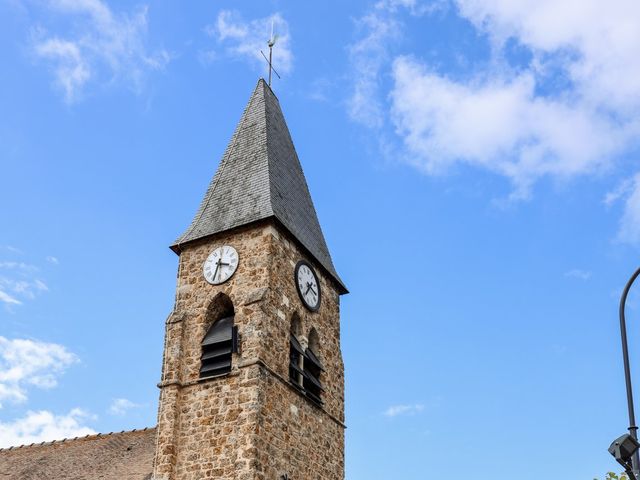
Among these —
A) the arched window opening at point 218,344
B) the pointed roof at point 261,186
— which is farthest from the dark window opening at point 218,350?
the pointed roof at point 261,186

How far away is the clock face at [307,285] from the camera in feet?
75.8

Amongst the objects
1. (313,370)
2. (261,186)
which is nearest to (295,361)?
(313,370)

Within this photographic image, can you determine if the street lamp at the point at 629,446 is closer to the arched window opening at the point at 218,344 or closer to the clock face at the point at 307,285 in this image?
the arched window opening at the point at 218,344

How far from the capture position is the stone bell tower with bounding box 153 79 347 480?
782 inches

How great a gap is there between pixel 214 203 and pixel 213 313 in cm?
379

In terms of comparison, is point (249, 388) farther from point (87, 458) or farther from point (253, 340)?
point (87, 458)

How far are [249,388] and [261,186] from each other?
21.1ft

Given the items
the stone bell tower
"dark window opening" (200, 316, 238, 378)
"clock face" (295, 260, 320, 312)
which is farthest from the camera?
"clock face" (295, 260, 320, 312)

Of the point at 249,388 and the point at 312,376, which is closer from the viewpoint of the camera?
the point at 249,388

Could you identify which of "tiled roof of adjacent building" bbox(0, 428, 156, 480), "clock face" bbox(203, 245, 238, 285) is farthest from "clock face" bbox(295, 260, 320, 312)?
"tiled roof of adjacent building" bbox(0, 428, 156, 480)

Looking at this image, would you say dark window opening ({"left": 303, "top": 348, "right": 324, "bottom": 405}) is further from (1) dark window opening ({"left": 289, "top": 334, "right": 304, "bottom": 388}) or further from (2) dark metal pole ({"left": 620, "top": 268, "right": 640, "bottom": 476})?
(2) dark metal pole ({"left": 620, "top": 268, "right": 640, "bottom": 476})

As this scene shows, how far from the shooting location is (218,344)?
69.9ft

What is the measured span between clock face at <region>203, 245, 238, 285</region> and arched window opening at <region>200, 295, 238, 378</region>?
1.78 ft

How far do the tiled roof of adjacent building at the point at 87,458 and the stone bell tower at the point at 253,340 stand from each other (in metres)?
2.38
